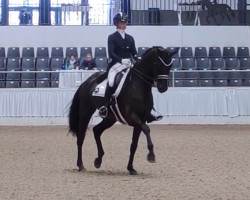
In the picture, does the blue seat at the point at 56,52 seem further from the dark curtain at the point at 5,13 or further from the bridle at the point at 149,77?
the bridle at the point at 149,77

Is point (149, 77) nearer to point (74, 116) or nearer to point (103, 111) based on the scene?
point (103, 111)

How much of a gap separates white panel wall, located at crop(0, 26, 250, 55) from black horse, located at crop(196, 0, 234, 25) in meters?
1.01

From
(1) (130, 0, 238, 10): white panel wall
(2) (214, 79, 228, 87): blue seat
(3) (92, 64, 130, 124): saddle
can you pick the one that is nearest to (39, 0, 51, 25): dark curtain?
(1) (130, 0, 238, 10): white panel wall

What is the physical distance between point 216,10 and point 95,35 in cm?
490

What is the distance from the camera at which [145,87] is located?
1088cm

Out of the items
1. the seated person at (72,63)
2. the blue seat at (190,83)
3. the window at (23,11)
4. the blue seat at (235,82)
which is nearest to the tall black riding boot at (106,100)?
the seated person at (72,63)

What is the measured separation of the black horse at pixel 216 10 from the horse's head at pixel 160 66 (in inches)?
638

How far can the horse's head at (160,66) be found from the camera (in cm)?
1061

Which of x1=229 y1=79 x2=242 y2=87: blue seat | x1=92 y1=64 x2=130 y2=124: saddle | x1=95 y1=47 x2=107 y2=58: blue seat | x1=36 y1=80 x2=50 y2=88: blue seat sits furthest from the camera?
x1=95 y1=47 x2=107 y2=58: blue seat

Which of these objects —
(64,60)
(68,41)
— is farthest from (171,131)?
(68,41)

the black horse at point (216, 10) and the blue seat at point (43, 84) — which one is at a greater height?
the black horse at point (216, 10)

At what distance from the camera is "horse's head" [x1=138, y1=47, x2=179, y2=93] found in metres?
10.6

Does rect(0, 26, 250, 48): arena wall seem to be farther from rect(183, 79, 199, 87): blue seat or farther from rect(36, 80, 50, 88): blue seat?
rect(36, 80, 50, 88): blue seat

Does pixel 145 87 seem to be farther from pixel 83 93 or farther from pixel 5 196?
pixel 5 196
